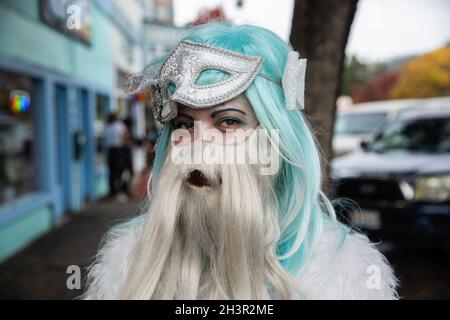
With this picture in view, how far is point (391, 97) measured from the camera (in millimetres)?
38719

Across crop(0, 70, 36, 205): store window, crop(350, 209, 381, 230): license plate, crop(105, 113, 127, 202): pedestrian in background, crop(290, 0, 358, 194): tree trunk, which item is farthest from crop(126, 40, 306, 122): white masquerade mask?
crop(105, 113, 127, 202): pedestrian in background

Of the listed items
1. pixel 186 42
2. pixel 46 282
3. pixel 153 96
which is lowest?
pixel 46 282

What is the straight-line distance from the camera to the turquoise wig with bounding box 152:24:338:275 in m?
1.29

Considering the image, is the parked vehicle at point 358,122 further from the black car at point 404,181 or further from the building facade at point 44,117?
the building facade at point 44,117

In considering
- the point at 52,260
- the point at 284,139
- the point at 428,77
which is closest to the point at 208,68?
the point at 284,139

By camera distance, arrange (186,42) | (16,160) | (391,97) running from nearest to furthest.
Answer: (186,42)
(16,160)
(391,97)

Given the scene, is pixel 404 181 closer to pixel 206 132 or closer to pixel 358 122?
pixel 206 132

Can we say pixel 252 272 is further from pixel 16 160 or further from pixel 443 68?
pixel 443 68

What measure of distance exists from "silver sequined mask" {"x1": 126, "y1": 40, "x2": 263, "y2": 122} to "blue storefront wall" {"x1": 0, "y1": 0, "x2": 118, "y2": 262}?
4424 millimetres

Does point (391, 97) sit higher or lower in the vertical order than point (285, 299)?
higher

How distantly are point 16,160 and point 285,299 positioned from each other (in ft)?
19.5

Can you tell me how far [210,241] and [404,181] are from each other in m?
4.11

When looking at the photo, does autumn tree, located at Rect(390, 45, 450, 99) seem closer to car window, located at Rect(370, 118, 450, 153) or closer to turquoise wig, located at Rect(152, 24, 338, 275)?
car window, located at Rect(370, 118, 450, 153)
